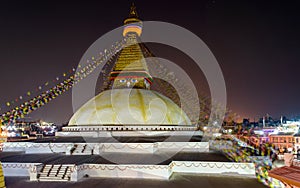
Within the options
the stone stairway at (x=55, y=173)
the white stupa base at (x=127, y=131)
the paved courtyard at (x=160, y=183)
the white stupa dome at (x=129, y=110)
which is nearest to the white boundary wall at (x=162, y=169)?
the paved courtyard at (x=160, y=183)

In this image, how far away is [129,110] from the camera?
14.5 m

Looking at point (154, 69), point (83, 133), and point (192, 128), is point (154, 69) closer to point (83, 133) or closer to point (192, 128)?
point (192, 128)

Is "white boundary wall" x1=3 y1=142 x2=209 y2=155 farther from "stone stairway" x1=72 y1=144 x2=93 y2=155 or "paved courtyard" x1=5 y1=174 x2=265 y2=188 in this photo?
"paved courtyard" x1=5 y1=174 x2=265 y2=188

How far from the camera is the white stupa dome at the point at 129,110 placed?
47.2 feet

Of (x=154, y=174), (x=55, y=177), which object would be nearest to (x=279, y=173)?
(x=154, y=174)

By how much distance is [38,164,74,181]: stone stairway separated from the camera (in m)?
8.85

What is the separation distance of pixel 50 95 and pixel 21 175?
5933 mm

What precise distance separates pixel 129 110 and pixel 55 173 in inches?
247

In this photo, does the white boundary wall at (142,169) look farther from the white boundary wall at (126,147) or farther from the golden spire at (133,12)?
the golden spire at (133,12)

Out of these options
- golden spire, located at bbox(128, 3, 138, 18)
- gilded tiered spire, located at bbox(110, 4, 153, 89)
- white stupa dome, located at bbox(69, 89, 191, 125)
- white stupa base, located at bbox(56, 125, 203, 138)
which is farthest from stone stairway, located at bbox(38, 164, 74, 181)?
golden spire, located at bbox(128, 3, 138, 18)

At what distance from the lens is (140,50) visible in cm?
1806

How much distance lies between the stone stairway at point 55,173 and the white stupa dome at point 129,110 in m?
5.28

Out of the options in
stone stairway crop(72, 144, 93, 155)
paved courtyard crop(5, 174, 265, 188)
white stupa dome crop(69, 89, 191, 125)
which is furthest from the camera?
white stupa dome crop(69, 89, 191, 125)

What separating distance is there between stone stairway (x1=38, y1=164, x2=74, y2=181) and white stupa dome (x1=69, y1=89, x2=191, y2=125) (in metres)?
5.28
